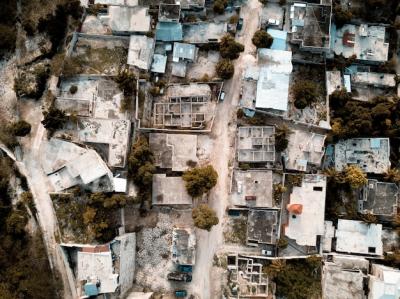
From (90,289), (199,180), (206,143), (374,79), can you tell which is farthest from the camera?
(374,79)

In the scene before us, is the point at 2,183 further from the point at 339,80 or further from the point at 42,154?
the point at 339,80

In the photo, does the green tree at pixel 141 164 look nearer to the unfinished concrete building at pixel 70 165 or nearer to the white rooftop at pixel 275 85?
the unfinished concrete building at pixel 70 165

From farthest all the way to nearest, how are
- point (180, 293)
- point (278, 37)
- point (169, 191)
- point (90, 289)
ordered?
point (278, 37) → point (180, 293) → point (169, 191) → point (90, 289)

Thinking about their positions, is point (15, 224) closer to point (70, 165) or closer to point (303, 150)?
point (70, 165)

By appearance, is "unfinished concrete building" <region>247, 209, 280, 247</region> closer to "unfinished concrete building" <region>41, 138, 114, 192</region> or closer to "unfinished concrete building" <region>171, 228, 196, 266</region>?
"unfinished concrete building" <region>171, 228, 196, 266</region>

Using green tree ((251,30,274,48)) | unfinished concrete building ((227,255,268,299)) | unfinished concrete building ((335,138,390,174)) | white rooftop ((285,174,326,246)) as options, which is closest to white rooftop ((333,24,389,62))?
green tree ((251,30,274,48))

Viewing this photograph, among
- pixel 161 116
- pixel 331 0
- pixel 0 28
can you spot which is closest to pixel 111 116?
pixel 161 116

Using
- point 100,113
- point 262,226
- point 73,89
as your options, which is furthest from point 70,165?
point 262,226
